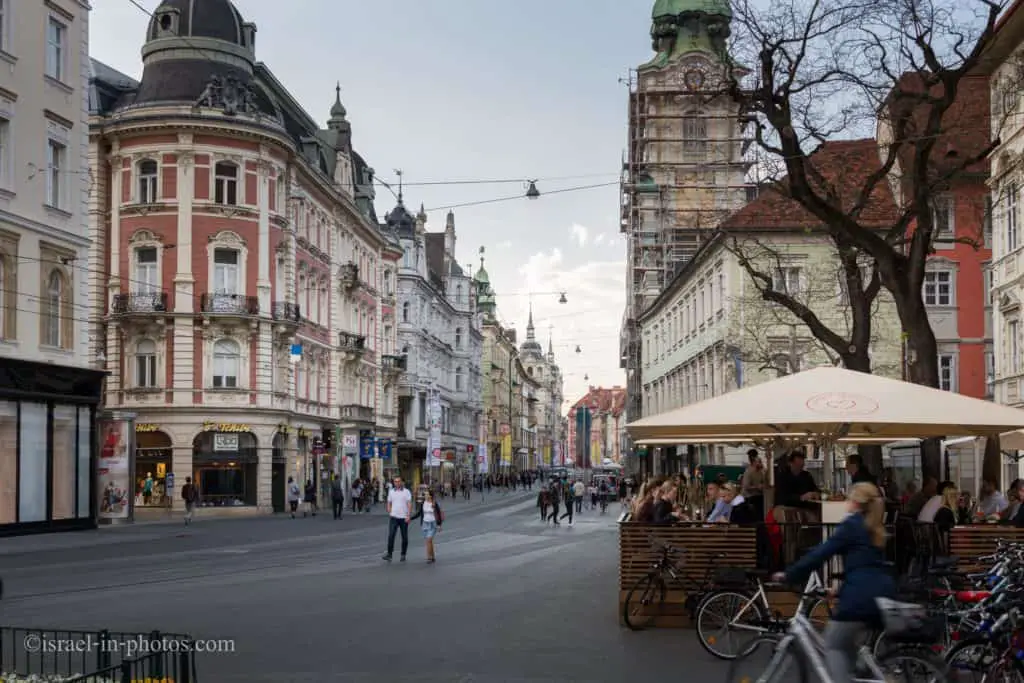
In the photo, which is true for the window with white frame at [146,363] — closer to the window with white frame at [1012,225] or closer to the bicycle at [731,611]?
the window with white frame at [1012,225]

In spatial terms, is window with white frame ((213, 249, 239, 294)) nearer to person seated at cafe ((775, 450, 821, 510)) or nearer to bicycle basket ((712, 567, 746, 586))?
person seated at cafe ((775, 450, 821, 510))

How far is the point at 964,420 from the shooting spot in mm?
14953

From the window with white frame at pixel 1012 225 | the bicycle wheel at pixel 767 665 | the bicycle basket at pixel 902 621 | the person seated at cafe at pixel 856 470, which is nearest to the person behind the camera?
the bicycle basket at pixel 902 621

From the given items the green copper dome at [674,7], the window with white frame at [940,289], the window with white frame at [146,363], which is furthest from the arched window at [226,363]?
the green copper dome at [674,7]

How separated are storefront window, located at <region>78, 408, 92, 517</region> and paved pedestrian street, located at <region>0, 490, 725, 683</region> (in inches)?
147

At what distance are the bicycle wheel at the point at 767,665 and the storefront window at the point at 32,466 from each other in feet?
94.2

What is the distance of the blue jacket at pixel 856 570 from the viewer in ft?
29.4

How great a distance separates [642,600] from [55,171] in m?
27.1

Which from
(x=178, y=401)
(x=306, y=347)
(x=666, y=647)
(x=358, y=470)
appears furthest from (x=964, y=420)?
(x=358, y=470)

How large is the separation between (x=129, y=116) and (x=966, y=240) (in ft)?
124

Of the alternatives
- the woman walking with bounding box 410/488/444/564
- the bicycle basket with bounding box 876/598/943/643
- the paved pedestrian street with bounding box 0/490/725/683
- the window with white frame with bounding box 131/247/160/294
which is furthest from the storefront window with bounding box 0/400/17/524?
the bicycle basket with bounding box 876/598/943/643

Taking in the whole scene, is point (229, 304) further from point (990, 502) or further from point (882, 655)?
point (882, 655)

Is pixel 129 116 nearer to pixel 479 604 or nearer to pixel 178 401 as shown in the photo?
pixel 178 401

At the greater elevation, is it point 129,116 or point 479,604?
point 129,116
